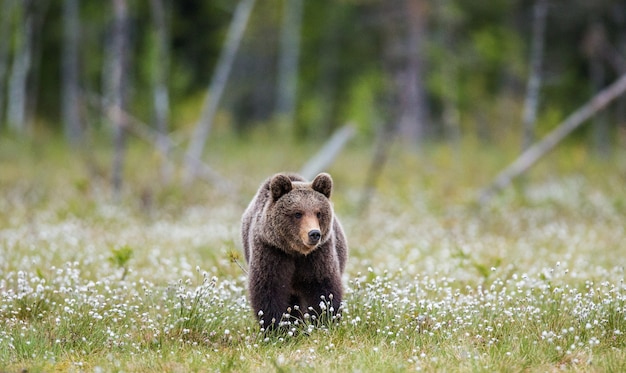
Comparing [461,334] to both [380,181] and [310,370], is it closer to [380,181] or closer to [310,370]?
[310,370]

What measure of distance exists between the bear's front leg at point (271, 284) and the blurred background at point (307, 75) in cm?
1100

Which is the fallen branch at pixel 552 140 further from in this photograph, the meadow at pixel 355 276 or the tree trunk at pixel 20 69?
the tree trunk at pixel 20 69

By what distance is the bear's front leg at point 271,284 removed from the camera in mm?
6582

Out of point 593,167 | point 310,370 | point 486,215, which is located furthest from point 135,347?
point 593,167

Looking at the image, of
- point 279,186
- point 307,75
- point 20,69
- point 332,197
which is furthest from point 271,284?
point 307,75

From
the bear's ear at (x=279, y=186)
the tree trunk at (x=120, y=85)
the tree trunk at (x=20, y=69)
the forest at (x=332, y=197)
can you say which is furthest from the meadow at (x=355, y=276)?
the tree trunk at (x=20, y=69)

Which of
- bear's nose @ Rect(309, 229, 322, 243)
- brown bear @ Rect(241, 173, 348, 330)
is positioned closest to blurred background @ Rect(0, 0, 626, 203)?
brown bear @ Rect(241, 173, 348, 330)

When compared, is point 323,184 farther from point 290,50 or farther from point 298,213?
point 290,50

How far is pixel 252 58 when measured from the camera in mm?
44812

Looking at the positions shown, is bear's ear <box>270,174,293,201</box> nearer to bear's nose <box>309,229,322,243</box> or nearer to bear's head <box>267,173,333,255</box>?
bear's head <box>267,173,333,255</box>

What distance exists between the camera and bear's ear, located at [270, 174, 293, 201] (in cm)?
660

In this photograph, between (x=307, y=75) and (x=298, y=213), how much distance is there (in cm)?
3779

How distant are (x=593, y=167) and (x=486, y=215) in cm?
752

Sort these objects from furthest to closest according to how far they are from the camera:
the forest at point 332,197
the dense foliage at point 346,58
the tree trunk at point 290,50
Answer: the tree trunk at point 290,50, the dense foliage at point 346,58, the forest at point 332,197
